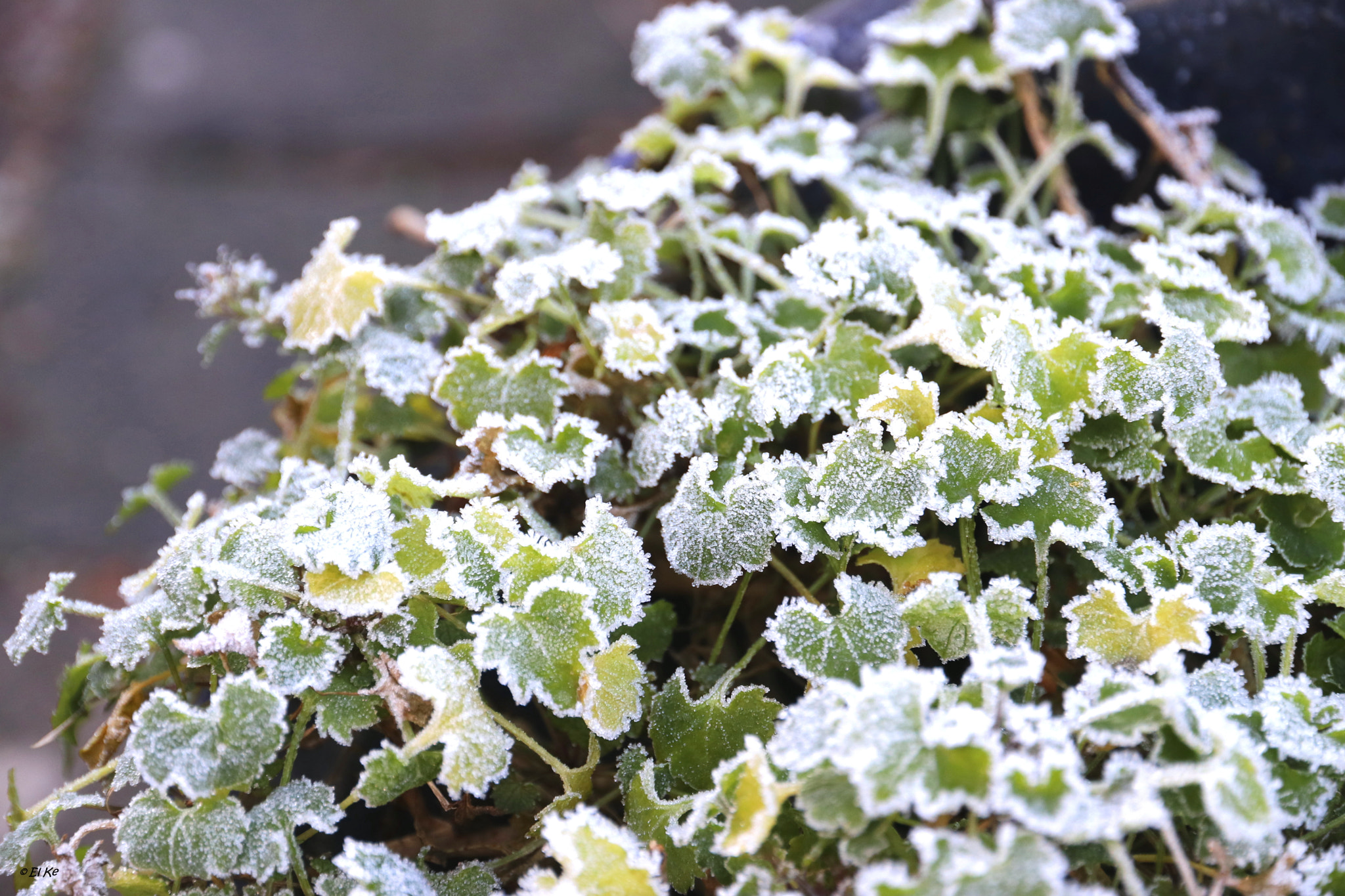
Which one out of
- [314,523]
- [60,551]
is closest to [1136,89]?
[314,523]

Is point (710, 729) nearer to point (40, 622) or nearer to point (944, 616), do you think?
point (944, 616)

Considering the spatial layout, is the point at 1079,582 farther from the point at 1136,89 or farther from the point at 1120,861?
the point at 1136,89

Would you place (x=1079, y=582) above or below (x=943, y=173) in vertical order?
below

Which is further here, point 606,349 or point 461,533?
point 606,349

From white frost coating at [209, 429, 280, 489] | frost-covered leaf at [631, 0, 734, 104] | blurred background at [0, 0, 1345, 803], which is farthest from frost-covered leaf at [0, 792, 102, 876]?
blurred background at [0, 0, 1345, 803]

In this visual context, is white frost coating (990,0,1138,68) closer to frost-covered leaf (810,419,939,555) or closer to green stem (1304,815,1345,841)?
frost-covered leaf (810,419,939,555)

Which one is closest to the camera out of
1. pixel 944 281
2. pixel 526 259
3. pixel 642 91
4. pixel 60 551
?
pixel 944 281
